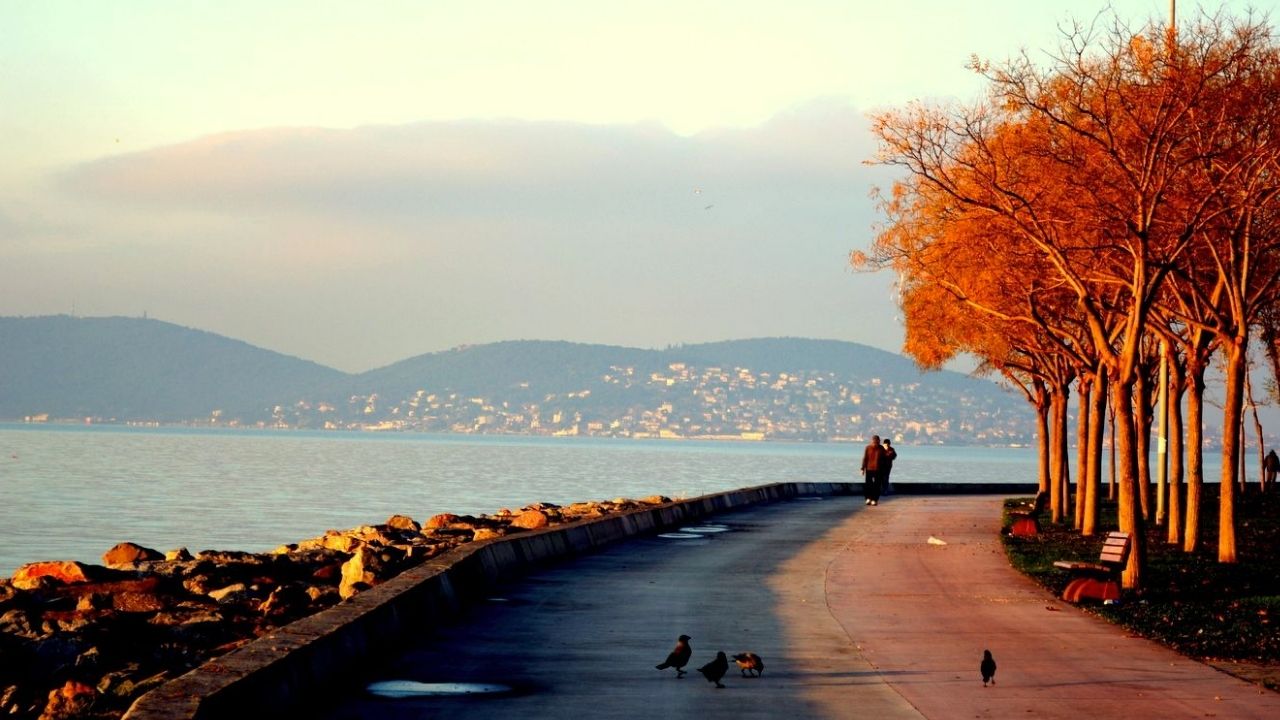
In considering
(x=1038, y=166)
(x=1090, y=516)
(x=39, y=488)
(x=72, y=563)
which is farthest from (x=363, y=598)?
(x=39, y=488)

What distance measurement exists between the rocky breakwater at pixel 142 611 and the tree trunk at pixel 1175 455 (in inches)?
539

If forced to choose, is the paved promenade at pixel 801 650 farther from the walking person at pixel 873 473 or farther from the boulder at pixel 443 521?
the walking person at pixel 873 473

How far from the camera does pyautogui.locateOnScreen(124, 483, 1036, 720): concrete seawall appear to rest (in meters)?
10.5

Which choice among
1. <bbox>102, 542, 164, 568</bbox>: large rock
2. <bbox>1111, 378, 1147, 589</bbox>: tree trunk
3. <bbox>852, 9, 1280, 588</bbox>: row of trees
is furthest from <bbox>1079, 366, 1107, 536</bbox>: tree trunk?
<bbox>102, 542, 164, 568</bbox>: large rock

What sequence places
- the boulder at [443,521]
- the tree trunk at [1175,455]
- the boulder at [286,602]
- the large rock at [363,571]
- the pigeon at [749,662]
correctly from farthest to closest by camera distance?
the boulder at [443,521] < the tree trunk at [1175,455] < the large rock at [363,571] < the boulder at [286,602] < the pigeon at [749,662]

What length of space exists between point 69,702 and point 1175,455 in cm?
2531

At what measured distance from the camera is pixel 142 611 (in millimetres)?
21844

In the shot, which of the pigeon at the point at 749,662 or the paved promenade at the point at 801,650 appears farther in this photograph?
the pigeon at the point at 749,662

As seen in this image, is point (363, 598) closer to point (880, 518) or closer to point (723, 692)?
point (723, 692)

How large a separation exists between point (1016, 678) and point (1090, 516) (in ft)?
75.9

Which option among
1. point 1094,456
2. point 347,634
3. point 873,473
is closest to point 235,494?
point 873,473

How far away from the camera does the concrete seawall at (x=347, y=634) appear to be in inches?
415

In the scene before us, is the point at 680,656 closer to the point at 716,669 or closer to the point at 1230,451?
the point at 716,669

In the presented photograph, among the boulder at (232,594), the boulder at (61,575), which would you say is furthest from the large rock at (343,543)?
the boulder at (232,594)
